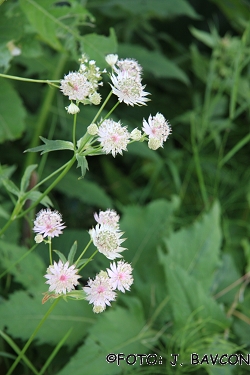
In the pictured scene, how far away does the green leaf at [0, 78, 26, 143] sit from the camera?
46.9 inches

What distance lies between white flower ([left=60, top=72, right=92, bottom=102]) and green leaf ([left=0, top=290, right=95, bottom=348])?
0.60 m

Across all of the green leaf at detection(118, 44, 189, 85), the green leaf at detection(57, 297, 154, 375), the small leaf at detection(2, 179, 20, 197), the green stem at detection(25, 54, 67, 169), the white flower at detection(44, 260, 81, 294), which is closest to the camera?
the white flower at detection(44, 260, 81, 294)

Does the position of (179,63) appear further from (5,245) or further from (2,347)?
(2,347)

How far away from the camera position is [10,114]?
1.22 metres

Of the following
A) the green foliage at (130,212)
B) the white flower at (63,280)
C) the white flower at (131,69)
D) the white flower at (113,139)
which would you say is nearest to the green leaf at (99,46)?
the green foliage at (130,212)

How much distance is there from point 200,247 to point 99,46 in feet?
1.85

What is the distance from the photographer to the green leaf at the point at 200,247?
1217mm

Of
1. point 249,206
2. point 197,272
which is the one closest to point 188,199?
point 249,206

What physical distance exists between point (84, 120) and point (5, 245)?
62 centimetres

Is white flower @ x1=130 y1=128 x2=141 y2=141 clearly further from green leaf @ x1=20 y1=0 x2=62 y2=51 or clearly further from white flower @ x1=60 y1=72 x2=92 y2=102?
green leaf @ x1=20 y1=0 x2=62 y2=51

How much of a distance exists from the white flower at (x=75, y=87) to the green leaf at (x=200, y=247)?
689 millimetres

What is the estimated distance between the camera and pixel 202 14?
210cm

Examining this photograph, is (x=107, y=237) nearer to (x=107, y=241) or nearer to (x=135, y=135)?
(x=107, y=241)


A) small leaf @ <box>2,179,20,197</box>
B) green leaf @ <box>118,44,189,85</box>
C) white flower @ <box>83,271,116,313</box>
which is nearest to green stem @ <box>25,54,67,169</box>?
green leaf @ <box>118,44,189,85</box>
